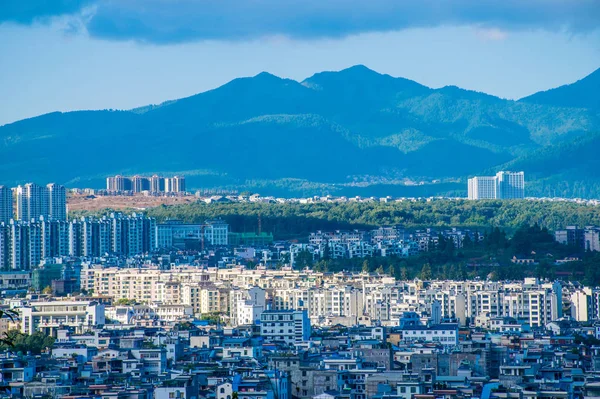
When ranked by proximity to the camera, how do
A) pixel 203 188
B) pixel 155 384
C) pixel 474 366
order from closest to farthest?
pixel 155 384
pixel 474 366
pixel 203 188

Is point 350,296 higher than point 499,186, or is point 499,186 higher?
point 499,186

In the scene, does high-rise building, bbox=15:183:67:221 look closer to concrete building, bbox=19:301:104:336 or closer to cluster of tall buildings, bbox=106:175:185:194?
cluster of tall buildings, bbox=106:175:185:194

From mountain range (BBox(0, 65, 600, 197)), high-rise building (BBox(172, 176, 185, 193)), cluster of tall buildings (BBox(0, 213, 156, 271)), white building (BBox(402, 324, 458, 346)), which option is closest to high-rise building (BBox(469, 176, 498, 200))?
mountain range (BBox(0, 65, 600, 197))

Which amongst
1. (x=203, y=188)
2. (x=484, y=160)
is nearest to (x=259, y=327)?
(x=203, y=188)

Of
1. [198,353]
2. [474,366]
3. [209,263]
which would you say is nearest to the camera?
[474,366]

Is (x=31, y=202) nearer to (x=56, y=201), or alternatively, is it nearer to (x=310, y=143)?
(x=56, y=201)

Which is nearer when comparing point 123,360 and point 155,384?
point 155,384

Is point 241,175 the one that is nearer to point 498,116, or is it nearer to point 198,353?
point 498,116

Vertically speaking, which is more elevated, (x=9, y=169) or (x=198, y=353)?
(x=9, y=169)

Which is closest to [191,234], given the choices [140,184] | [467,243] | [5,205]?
[5,205]
